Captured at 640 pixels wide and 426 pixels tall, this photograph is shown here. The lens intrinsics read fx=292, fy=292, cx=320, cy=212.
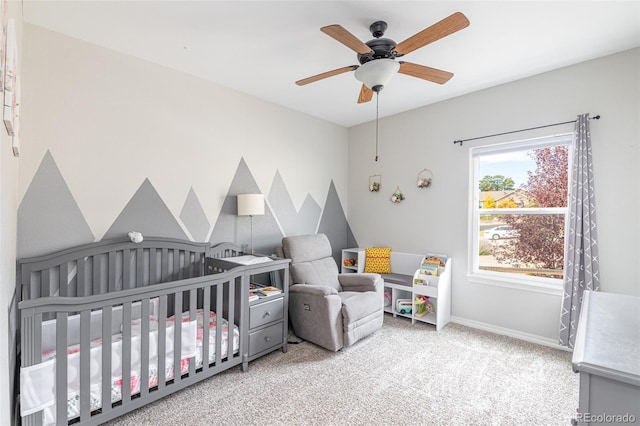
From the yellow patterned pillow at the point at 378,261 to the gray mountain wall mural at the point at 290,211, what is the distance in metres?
0.82

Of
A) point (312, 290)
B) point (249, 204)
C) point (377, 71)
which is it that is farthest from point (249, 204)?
point (377, 71)

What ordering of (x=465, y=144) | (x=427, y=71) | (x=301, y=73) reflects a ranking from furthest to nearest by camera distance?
1. (x=465, y=144)
2. (x=301, y=73)
3. (x=427, y=71)

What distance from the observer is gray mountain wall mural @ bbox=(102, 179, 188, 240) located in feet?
7.80

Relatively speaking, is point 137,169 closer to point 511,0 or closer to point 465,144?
point 511,0

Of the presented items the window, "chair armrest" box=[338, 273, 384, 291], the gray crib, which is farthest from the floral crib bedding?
the window

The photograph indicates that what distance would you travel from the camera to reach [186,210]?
275 cm

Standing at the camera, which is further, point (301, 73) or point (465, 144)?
point (465, 144)

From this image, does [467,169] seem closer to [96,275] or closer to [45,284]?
[96,275]

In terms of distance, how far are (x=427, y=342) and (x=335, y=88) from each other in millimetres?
2700

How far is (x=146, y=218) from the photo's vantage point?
98.8 inches

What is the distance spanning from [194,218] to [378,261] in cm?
228

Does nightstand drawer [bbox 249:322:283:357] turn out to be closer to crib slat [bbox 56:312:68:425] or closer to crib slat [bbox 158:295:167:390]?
crib slat [bbox 158:295:167:390]

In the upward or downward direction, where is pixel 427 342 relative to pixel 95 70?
downward

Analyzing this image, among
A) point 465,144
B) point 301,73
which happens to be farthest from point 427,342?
point 301,73
